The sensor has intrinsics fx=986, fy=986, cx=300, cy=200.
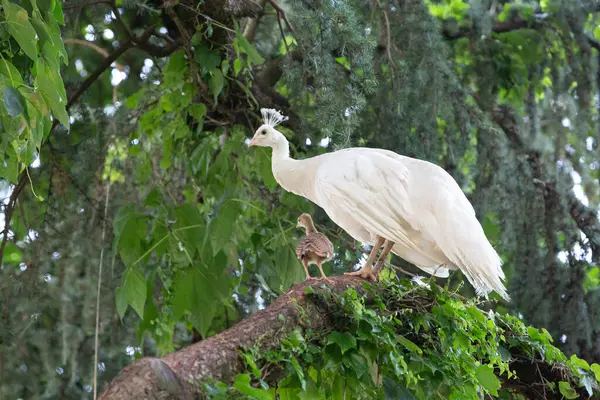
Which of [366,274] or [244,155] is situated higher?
[366,274]

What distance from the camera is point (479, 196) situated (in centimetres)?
383

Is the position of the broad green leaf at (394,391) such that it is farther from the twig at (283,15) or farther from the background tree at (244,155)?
the twig at (283,15)

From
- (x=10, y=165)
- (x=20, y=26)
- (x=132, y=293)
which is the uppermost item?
(x=20, y=26)

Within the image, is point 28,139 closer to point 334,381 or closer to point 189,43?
point 334,381

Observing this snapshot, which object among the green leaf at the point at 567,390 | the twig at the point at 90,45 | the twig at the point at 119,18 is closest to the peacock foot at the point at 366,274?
the green leaf at the point at 567,390

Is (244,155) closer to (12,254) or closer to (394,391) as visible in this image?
(12,254)

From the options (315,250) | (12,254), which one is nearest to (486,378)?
(315,250)

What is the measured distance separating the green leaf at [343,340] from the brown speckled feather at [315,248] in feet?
1.79

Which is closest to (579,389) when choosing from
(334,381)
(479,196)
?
(334,381)

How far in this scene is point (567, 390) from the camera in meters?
2.48

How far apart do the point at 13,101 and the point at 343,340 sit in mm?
833

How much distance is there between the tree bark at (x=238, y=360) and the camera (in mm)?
1650

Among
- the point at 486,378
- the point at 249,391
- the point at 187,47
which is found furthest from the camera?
the point at 187,47

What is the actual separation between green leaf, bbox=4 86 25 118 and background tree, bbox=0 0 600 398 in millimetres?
1173
